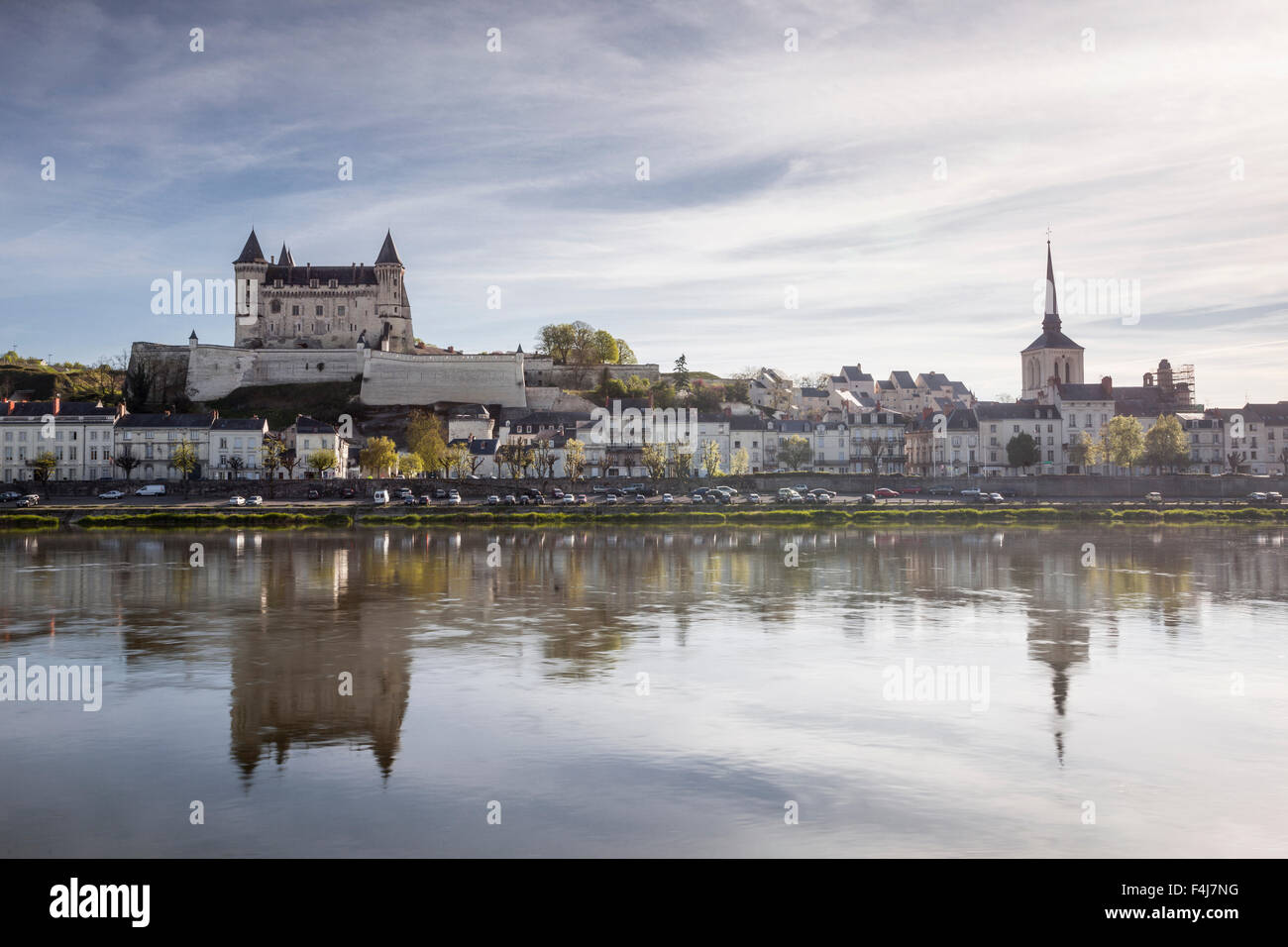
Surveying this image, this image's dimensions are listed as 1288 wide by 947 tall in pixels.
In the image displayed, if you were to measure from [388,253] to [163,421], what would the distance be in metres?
34.1

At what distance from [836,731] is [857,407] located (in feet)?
283

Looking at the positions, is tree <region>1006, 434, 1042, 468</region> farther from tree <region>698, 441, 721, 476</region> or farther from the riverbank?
the riverbank

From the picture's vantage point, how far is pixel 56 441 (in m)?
66.1

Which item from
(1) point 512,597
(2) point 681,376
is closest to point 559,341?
(2) point 681,376

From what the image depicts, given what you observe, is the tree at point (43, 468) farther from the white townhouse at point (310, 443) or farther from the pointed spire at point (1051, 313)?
the pointed spire at point (1051, 313)

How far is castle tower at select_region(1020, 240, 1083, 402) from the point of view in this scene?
87.0 meters

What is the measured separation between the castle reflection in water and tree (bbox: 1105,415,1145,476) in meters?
32.3

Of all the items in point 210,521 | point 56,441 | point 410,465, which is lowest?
point 210,521

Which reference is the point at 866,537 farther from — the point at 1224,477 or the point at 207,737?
the point at 1224,477

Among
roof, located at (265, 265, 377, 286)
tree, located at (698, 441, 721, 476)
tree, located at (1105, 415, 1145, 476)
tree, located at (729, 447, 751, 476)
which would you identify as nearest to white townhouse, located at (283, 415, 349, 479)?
tree, located at (698, 441, 721, 476)

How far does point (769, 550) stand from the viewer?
1331 inches

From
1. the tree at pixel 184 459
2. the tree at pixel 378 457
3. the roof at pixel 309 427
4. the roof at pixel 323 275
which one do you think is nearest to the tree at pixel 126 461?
the tree at pixel 184 459

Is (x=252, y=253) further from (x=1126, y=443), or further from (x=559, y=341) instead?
(x=1126, y=443)
